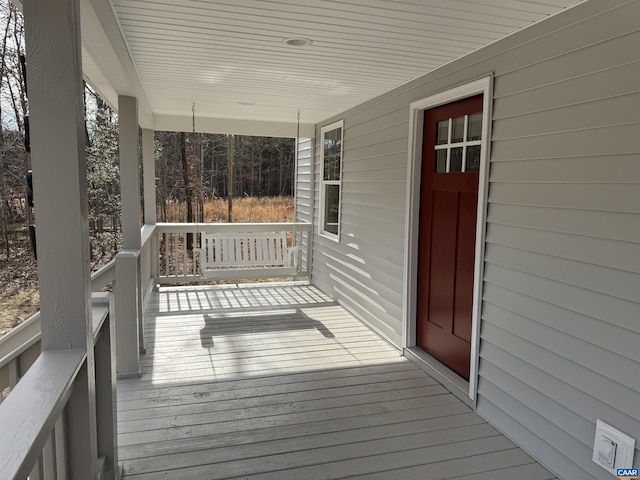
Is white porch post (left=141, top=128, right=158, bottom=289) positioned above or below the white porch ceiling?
below

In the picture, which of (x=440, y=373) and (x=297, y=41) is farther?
(x=440, y=373)

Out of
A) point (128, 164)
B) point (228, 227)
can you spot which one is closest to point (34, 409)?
point (128, 164)

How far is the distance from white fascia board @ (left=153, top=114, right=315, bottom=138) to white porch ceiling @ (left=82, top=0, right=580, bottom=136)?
1.51 m

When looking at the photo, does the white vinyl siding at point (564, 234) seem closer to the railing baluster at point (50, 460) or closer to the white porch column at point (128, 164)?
the railing baluster at point (50, 460)

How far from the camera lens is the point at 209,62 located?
323cm

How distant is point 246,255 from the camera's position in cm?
584

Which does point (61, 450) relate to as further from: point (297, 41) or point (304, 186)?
point (304, 186)

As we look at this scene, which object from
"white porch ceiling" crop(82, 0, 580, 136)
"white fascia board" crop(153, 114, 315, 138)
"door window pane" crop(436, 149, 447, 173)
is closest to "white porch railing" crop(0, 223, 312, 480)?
"white porch ceiling" crop(82, 0, 580, 136)

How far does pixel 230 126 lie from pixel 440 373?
435cm

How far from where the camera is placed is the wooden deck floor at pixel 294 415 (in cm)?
231

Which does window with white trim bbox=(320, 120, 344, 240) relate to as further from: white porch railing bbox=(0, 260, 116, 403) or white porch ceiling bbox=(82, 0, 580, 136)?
white porch railing bbox=(0, 260, 116, 403)

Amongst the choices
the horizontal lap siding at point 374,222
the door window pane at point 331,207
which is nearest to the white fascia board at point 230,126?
the door window pane at point 331,207

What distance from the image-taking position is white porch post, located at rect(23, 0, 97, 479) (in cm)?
135

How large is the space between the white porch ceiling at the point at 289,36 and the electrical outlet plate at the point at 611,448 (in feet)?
6.48
